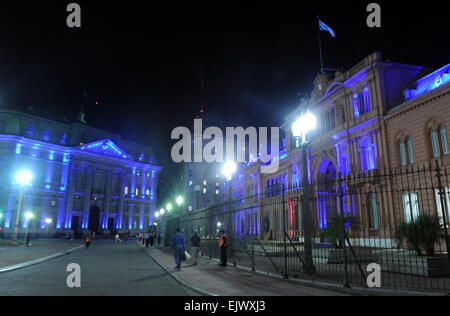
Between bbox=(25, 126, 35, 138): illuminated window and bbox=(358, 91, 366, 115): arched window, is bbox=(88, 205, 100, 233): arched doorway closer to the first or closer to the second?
bbox=(25, 126, 35, 138): illuminated window

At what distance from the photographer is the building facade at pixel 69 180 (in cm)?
5844

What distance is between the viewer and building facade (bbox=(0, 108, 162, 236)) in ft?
192

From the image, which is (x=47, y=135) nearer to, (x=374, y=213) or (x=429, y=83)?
(x=374, y=213)

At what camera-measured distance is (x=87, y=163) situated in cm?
7012

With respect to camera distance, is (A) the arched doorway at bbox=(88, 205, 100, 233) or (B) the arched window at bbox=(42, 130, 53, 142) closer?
(B) the arched window at bbox=(42, 130, 53, 142)

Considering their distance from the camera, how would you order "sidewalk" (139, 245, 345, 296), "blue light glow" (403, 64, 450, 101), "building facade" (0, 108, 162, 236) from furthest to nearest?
"building facade" (0, 108, 162, 236)
"blue light glow" (403, 64, 450, 101)
"sidewalk" (139, 245, 345, 296)

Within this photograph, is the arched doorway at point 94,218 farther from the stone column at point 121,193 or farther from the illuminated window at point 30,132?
the illuminated window at point 30,132

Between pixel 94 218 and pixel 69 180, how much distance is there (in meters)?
11.6

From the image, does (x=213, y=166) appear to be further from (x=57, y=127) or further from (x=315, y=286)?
(x=315, y=286)

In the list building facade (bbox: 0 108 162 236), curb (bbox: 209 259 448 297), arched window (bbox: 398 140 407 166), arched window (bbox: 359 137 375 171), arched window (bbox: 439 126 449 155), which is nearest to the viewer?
curb (bbox: 209 259 448 297)

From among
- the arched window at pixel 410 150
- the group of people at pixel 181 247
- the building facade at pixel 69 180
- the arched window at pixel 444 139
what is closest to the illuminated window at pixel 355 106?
the arched window at pixel 410 150

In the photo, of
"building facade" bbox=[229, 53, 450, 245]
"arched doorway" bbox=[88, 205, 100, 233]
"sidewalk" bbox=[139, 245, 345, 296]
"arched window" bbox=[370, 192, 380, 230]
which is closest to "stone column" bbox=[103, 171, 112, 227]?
"arched doorway" bbox=[88, 205, 100, 233]

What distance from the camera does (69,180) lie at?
67.3 m
